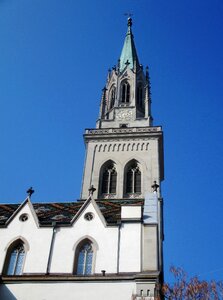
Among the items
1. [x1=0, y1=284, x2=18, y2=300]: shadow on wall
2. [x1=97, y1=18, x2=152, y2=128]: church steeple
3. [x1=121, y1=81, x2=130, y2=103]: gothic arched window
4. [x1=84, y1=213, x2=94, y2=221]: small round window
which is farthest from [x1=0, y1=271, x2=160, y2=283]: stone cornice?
[x1=121, y1=81, x2=130, y2=103]: gothic arched window

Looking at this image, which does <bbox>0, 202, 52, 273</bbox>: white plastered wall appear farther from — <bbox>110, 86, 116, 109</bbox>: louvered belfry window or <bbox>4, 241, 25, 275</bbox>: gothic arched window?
<bbox>110, 86, 116, 109</bbox>: louvered belfry window

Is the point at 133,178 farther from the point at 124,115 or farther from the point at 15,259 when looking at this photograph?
the point at 15,259

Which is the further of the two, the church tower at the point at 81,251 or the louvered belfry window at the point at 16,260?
the louvered belfry window at the point at 16,260

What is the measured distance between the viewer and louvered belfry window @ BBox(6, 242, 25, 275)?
22.6 metres

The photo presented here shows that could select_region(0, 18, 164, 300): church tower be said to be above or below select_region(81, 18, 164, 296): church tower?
below

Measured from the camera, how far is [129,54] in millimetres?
67000

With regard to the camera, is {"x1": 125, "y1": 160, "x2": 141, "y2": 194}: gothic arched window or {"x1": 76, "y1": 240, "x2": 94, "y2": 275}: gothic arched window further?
{"x1": 125, "y1": 160, "x2": 141, "y2": 194}: gothic arched window

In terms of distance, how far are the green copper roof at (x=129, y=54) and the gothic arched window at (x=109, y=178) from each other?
20031mm

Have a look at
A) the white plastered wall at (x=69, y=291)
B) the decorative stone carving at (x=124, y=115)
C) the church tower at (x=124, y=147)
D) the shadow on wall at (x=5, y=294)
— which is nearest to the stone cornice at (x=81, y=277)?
the white plastered wall at (x=69, y=291)

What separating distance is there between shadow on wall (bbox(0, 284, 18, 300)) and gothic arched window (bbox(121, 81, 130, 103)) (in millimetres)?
39061

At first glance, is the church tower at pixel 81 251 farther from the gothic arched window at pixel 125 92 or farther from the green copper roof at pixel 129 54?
the green copper roof at pixel 129 54

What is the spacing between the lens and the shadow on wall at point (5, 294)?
69.6 ft

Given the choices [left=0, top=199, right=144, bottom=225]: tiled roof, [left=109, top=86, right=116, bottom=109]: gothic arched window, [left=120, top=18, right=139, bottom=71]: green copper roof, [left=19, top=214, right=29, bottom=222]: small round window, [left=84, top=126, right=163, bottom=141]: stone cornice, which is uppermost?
[left=120, top=18, right=139, bottom=71]: green copper roof

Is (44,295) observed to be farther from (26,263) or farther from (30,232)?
(30,232)
